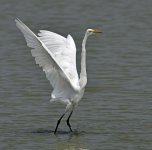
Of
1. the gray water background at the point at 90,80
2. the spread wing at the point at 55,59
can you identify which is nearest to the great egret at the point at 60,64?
the spread wing at the point at 55,59

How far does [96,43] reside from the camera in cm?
1886

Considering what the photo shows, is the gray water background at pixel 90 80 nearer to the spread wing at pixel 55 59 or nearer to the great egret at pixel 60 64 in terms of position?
the great egret at pixel 60 64

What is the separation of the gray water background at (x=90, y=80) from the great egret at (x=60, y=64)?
0.56m

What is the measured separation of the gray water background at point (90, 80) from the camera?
1151cm

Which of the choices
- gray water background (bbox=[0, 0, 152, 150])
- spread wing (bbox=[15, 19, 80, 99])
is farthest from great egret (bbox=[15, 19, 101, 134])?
gray water background (bbox=[0, 0, 152, 150])

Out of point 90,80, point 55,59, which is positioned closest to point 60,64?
point 55,59

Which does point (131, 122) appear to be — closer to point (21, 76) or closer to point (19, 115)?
point (19, 115)

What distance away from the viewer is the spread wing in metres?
11.0

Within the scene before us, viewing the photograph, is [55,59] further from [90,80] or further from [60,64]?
[90,80]

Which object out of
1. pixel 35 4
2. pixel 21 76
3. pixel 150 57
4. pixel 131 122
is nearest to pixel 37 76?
pixel 21 76

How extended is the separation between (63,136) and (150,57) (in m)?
5.70

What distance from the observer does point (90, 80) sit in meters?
15.4

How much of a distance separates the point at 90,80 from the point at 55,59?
4225 millimetres

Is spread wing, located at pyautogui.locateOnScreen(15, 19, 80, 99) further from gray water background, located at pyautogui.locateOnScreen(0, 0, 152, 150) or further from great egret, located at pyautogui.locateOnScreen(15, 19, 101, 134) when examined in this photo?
gray water background, located at pyautogui.locateOnScreen(0, 0, 152, 150)
